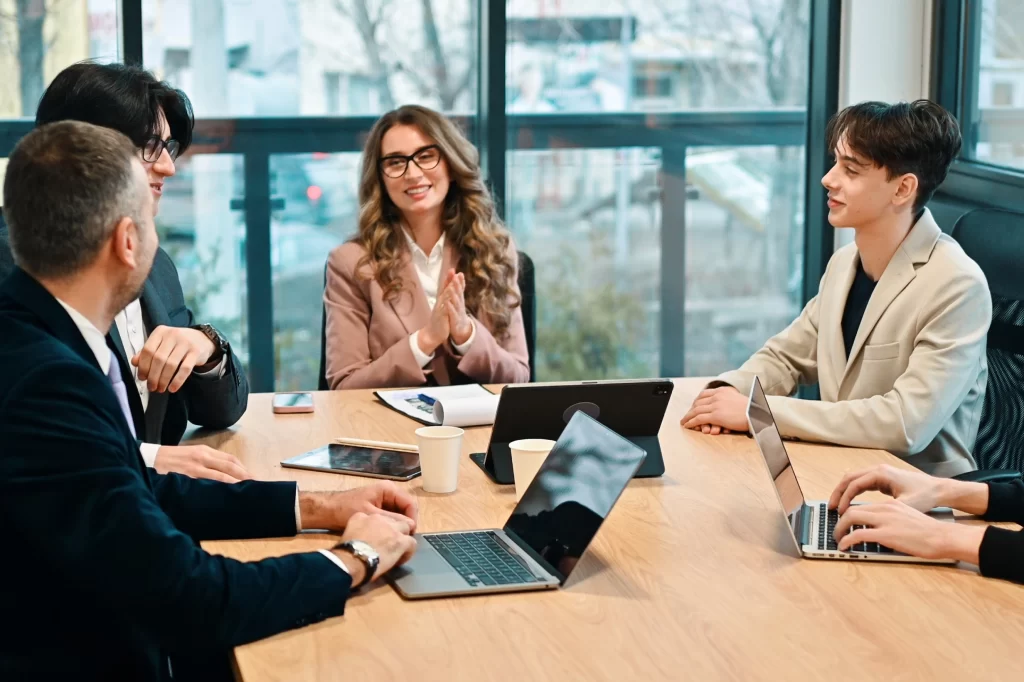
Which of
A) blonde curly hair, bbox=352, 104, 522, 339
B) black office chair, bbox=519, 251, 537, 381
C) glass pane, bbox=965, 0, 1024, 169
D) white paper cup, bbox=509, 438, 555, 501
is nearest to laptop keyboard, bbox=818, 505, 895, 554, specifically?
white paper cup, bbox=509, 438, 555, 501

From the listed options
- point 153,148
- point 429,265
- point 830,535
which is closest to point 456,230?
point 429,265

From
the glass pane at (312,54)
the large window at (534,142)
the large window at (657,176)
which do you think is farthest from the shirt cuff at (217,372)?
the large window at (657,176)

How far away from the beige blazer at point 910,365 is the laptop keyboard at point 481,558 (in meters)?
0.86

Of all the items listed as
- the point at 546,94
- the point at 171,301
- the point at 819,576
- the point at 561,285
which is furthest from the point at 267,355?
the point at 819,576

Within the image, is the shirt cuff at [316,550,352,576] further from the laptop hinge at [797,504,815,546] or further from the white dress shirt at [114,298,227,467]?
the white dress shirt at [114,298,227,467]

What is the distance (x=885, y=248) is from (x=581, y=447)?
4.08 feet

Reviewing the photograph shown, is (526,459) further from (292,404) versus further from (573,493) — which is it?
(292,404)

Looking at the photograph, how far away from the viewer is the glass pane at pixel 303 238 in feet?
13.4

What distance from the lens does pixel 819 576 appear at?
154 centimetres

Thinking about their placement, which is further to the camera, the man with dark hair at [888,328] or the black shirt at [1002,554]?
the man with dark hair at [888,328]

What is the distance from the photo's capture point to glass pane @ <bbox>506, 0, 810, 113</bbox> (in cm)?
416

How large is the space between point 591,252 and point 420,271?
1.38 meters

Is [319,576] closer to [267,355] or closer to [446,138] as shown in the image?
[446,138]

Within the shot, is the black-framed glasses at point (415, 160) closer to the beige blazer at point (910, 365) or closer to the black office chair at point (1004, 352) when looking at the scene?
the beige blazer at point (910, 365)
